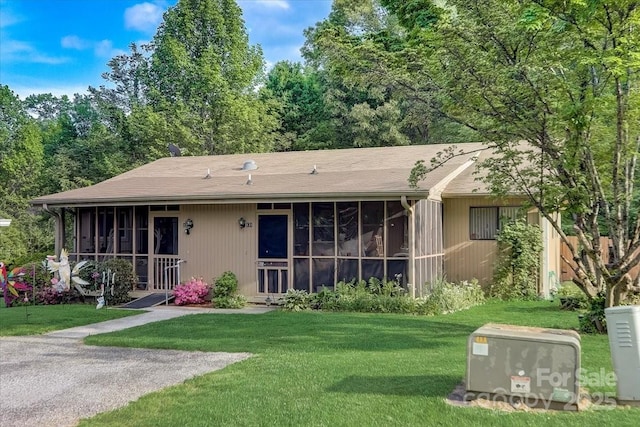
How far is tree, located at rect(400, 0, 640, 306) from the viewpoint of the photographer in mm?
7961

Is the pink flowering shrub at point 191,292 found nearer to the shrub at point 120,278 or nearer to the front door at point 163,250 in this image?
the front door at point 163,250

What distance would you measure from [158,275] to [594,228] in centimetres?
1028

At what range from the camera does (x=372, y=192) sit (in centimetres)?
1180

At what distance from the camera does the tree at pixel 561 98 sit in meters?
7.96

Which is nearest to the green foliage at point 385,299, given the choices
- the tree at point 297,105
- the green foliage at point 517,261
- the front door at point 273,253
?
the front door at point 273,253

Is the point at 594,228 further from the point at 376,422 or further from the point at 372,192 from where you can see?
the point at 376,422

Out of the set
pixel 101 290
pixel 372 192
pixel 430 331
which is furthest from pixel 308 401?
pixel 101 290

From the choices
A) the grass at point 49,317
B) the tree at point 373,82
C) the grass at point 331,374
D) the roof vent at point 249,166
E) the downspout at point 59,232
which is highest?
the tree at point 373,82

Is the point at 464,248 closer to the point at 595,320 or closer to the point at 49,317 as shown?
the point at 595,320

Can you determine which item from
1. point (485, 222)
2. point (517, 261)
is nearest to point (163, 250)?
point (485, 222)

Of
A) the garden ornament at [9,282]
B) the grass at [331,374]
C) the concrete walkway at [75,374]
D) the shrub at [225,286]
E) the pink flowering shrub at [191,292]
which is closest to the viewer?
the grass at [331,374]

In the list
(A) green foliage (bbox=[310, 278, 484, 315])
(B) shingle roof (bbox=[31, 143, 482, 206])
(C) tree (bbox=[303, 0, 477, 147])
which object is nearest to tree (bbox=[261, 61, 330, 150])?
(C) tree (bbox=[303, 0, 477, 147])

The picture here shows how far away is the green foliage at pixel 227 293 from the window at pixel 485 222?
6.23 metres

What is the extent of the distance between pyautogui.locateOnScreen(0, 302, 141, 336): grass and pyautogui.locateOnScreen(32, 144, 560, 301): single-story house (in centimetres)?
190
